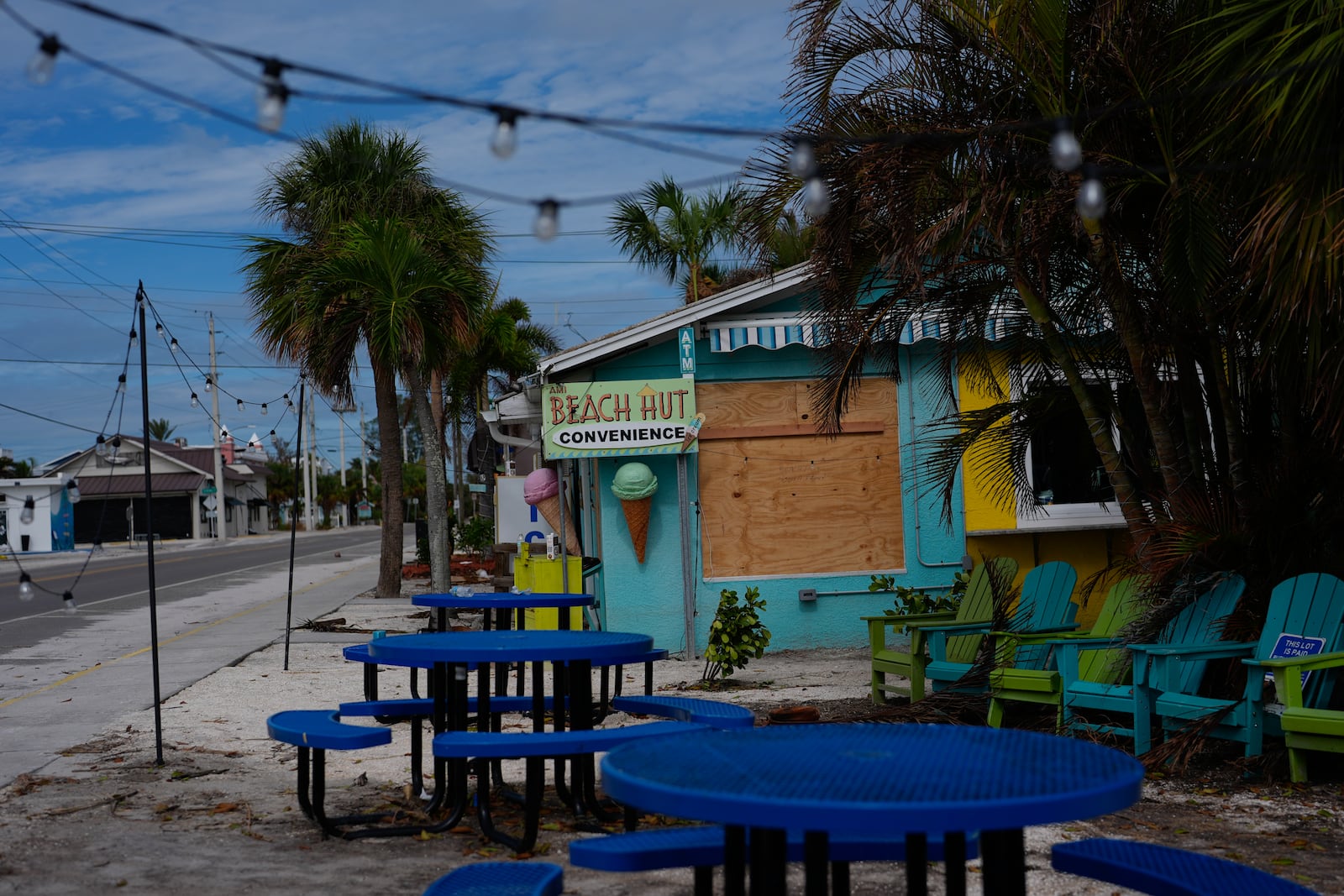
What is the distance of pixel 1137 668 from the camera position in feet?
22.7

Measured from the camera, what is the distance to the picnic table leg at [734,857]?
320 centimetres

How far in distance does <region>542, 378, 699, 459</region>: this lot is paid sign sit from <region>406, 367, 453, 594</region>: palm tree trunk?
455 cm

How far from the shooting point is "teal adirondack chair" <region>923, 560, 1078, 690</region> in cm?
866

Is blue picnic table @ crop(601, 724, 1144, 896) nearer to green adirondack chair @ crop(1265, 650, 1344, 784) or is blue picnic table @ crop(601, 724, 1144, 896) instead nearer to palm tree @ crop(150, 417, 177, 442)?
green adirondack chair @ crop(1265, 650, 1344, 784)

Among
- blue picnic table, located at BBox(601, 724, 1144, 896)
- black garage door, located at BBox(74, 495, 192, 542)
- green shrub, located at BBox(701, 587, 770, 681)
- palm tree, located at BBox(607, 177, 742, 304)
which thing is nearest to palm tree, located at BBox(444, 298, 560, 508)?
palm tree, located at BBox(607, 177, 742, 304)

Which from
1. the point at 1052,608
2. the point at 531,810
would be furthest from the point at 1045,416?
the point at 531,810

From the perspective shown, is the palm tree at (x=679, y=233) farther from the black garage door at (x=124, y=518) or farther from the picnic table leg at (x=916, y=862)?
the black garage door at (x=124, y=518)

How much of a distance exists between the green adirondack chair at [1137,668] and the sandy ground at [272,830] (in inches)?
21.5

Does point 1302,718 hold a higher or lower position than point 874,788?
lower

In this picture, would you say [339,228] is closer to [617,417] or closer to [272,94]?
[617,417]

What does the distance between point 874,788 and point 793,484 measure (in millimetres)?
10228

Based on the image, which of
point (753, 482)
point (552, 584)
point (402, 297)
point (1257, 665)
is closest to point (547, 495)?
point (552, 584)

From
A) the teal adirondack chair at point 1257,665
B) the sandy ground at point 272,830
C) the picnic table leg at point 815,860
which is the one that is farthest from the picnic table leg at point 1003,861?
the teal adirondack chair at point 1257,665

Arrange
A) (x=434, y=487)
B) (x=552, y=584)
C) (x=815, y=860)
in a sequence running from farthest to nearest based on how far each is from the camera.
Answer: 1. (x=434, y=487)
2. (x=552, y=584)
3. (x=815, y=860)
